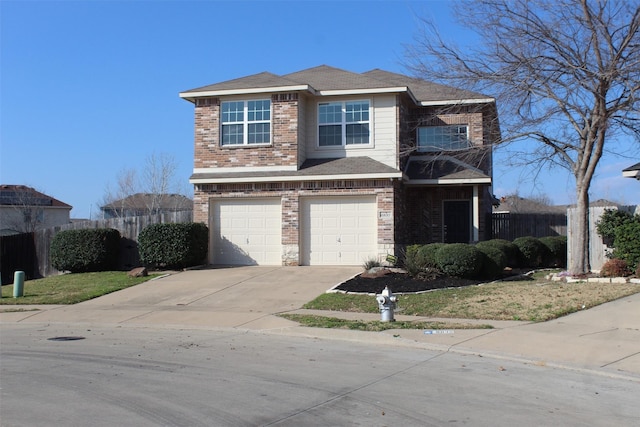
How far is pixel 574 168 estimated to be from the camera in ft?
57.9

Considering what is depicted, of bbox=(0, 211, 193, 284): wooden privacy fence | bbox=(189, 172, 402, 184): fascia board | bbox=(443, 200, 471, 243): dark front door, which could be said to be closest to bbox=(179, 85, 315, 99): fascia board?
bbox=(189, 172, 402, 184): fascia board

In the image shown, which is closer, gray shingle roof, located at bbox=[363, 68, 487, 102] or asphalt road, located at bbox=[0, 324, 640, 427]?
asphalt road, located at bbox=[0, 324, 640, 427]

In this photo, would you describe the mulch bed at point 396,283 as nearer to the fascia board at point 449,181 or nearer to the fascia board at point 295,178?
the fascia board at point 295,178

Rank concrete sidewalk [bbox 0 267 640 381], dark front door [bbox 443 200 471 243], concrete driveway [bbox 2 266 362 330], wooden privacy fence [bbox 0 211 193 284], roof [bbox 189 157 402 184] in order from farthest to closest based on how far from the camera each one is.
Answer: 1. dark front door [bbox 443 200 471 243]
2. wooden privacy fence [bbox 0 211 193 284]
3. roof [bbox 189 157 402 184]
4. concrete driveway [bbox 2 266 362 330]
5. concrete sidewalk [bbox 0 267 640 381]

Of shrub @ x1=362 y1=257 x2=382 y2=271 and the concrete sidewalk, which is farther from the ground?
shrub @ x1=362 y1=257 x2=382 y2=271

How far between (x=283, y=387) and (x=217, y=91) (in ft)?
50.2

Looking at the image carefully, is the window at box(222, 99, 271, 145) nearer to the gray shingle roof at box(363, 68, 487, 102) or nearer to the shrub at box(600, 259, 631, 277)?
the gray shingle roof at box(363, 68, 487, 102)

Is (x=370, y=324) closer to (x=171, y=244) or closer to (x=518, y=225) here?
(x=171, y=244)

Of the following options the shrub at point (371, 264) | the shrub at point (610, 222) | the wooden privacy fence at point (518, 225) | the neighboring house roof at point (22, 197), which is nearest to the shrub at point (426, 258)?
the shrub at point (371, 264)

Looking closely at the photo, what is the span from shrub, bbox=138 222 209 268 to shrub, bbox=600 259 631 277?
12.3m

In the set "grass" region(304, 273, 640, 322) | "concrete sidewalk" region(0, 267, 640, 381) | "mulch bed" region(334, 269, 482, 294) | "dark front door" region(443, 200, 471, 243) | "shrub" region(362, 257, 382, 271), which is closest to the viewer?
"concrete sidewalk" region(0, 267, 640, 381)

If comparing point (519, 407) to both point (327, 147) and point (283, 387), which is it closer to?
point (283, 387)

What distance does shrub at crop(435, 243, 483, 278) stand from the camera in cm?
1644

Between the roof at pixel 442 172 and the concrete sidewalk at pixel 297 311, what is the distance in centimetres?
453
